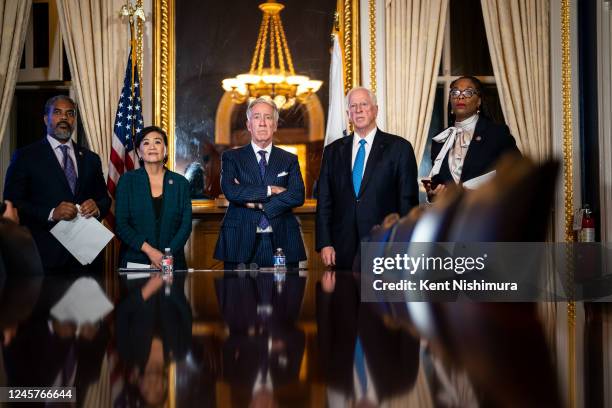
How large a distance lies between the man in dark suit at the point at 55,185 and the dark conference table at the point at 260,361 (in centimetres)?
390

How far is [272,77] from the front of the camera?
6.92 metres

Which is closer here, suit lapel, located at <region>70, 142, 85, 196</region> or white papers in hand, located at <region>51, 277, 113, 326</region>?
white papers in hand, located at <region>51, 277, 113, 326</region>

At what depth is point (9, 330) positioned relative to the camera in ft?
2.60

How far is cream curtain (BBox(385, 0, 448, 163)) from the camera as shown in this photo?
6.71 meters

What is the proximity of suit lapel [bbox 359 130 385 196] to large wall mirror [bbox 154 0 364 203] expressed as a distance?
87.2 inches

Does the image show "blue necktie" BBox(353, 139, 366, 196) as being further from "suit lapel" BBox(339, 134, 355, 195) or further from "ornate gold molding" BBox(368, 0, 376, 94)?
"ornate gold molding" BBox(368, 0, 376, 94)

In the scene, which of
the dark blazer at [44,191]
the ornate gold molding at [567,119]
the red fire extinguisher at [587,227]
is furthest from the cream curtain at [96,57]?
the red fire extinguisher at [587,227]

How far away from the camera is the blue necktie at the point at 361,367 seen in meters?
0.48

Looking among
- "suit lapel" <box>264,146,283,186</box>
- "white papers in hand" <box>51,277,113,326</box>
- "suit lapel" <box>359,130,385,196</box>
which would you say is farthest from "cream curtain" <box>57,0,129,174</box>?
"white papers in hand" <box>51,277,113,326</box>

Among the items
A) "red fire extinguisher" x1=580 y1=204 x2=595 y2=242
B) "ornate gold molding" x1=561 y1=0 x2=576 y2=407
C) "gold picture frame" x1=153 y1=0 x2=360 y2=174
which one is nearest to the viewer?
"red fire extinguisher" x1=580 y1=204 x2=595 y2=242

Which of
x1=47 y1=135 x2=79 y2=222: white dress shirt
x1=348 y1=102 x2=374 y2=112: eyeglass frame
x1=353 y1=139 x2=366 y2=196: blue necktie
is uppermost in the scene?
x1=348 y1=102 x2=374 y2=112: eyeglass frame

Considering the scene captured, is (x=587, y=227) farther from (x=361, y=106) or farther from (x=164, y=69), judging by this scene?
(x=164, y=69)

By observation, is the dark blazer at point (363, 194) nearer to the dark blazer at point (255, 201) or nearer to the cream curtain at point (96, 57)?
the dark blazer at point (255, 201)

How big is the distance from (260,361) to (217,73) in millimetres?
6533
